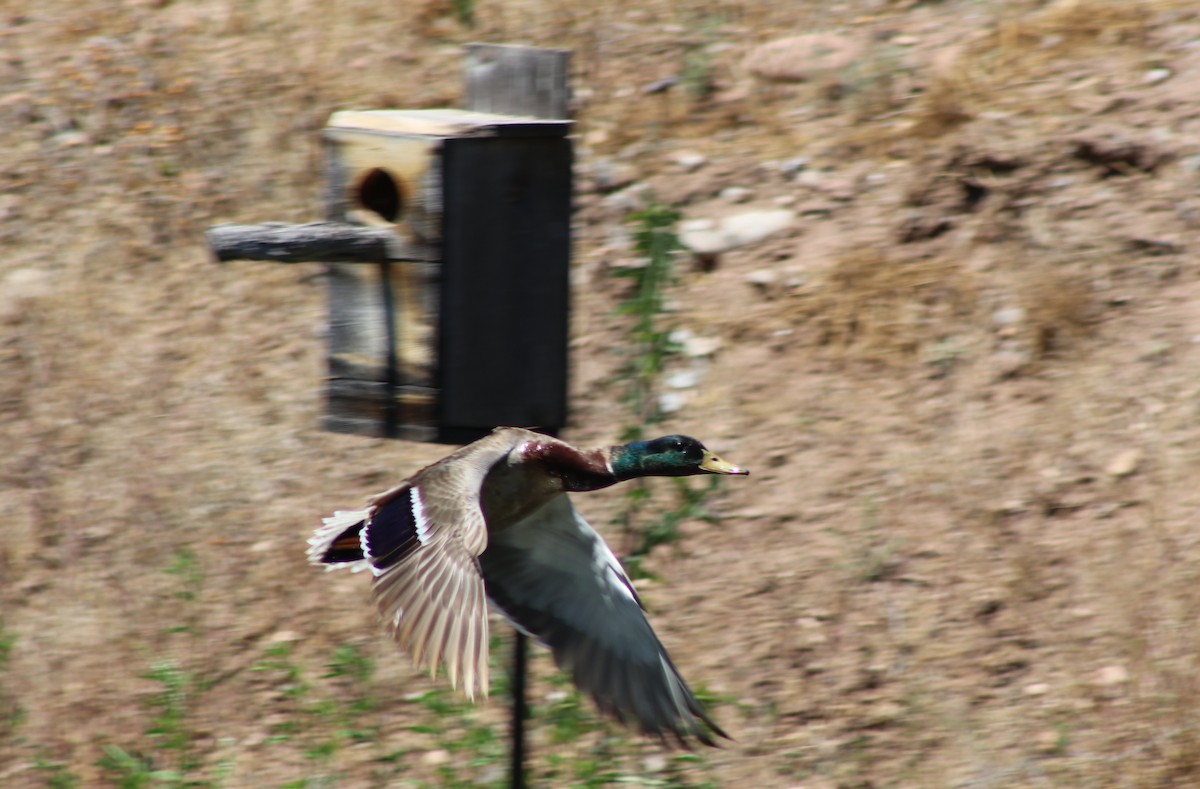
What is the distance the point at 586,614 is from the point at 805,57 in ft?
12.0

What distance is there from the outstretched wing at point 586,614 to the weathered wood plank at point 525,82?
1044 millimetres

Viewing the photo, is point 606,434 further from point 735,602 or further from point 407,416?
point 407,416

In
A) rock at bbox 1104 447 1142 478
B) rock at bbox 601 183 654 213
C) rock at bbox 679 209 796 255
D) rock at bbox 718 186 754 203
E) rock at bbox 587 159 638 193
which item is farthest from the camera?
rock at bbox 587 159 638 193

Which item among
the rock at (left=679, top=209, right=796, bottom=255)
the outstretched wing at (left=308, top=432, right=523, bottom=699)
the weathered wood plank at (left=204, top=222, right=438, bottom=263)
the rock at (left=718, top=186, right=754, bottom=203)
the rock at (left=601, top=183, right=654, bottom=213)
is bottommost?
the outstretched wing at (left=308, top=432, right=523, bottom=699)

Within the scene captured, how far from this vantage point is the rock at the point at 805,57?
256 inches

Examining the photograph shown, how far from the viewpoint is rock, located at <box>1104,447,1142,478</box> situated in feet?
15.4

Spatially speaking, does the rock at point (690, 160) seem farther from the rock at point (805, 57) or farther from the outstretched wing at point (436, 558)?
the outstretched wing at point (436, 558)

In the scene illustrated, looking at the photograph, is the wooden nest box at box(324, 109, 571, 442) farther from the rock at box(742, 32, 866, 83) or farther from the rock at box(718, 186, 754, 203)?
the rock at box(742, 32, 866, 83)

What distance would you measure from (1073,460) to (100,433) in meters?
3.82

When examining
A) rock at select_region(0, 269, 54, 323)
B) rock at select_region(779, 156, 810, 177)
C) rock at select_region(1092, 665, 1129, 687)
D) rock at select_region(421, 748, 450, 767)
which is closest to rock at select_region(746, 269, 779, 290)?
rock at select_region(779, 156, 810, 177)

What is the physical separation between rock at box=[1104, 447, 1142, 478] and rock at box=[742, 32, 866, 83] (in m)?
2.52

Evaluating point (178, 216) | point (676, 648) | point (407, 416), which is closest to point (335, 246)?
point (407, 416)

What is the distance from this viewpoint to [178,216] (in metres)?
6.61

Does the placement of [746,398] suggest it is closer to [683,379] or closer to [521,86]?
[683,379]
